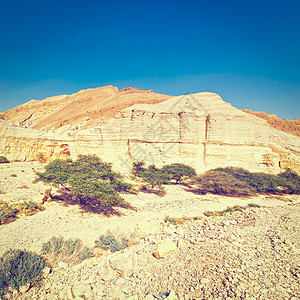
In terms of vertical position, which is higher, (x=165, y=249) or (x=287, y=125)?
(x=287, y=125)

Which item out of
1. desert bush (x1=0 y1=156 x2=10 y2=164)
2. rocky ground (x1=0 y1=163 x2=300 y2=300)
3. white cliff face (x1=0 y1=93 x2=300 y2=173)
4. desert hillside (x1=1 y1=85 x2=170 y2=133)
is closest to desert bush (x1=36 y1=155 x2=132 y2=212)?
rocky ground (x1=0 y1=163 x2=300 y2=300)

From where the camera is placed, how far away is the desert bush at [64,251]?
18.6 ft

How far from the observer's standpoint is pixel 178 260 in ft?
18.4

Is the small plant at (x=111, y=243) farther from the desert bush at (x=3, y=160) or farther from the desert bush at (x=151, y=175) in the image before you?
the desert bush at (x=3, y=160)

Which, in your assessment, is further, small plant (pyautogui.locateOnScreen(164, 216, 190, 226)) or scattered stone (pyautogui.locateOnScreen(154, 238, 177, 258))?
small plant (pyautogui.locateOnScreen(164, 216, 190, 226))

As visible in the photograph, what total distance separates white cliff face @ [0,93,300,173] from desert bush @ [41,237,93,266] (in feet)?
43.7

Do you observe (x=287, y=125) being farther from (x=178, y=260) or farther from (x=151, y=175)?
(x=178, y=260)

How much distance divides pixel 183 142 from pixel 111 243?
15.8 meters

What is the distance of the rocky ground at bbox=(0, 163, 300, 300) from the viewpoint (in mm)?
4062

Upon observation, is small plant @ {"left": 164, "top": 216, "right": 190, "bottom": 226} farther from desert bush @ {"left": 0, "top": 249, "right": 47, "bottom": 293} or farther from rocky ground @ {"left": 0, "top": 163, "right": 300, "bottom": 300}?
desert bush @ {"left": 0, "top": 249, "right": 47, "bottom": 293}

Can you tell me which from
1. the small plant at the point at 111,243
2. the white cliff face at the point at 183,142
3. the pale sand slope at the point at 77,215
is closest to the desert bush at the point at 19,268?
the pale sand slope at the point at 77,215

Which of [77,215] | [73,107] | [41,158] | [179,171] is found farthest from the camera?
[73,107]

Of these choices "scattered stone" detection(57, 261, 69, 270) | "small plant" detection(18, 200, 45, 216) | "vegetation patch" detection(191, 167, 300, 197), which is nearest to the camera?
"scattered stone" detection(57, 261, 69, 270)

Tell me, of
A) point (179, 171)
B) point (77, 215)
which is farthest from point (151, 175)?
point (77, 215)
